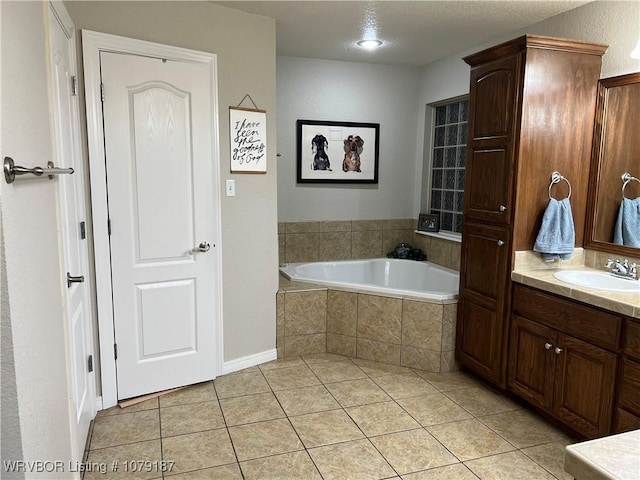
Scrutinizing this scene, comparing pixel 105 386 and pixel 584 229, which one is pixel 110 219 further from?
pixel 584 229

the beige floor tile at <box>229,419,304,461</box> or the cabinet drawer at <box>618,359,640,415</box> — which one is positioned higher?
the cabinet drawer at <box>618,359,640,415</box>

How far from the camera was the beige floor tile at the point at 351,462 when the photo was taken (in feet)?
7.00

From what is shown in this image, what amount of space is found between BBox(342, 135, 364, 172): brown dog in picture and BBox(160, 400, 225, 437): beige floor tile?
8.25ft

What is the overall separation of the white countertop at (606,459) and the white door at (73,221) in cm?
182

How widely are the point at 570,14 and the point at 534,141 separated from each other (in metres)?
0.99

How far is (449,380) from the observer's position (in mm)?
3170

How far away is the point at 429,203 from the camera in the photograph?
463 centimetres

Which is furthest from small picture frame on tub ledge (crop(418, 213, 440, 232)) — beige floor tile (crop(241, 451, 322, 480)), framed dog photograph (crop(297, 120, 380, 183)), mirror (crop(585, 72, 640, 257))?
beige floor tile (crop(241, 451, 322, 480))

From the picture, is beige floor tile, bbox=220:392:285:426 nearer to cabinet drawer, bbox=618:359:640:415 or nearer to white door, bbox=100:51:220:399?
white door, bbox=100:51:220:399

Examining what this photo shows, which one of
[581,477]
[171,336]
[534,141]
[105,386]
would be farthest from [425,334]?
[581,477]

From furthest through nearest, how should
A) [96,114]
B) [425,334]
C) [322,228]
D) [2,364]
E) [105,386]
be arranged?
[322,228], [425,334], [105,386], [96,114], [2,364]

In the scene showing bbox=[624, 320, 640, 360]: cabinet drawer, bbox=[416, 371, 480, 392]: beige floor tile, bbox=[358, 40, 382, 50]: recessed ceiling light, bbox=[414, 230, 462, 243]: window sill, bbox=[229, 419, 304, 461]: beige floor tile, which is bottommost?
bbox=[229, 419, 304, 461]: beige floor tile

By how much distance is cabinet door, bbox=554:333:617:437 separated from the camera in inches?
86.0

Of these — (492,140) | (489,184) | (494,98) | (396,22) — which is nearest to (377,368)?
(489,184)
